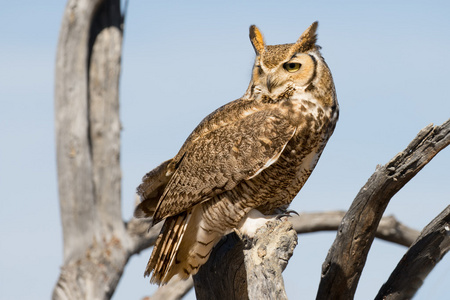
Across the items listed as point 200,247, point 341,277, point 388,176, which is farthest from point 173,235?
point 388,176

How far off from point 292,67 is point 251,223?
0.87m

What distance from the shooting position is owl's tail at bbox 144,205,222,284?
11.8 feet

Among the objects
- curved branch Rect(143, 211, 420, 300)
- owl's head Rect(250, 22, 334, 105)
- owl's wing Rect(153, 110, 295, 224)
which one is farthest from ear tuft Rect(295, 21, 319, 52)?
curved branch Rect(143, 211, 420, 300)

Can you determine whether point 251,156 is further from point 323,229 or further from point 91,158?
point 91,158

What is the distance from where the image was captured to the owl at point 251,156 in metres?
3.39

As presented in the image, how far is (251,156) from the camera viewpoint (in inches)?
133

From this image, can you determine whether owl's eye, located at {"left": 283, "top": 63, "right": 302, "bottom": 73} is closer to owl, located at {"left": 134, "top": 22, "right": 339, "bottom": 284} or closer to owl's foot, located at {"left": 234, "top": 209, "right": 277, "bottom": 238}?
owl, located at {"left": 134, "top": 22, "right": 339, "bottom": 284}

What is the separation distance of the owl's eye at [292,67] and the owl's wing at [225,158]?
261 mm

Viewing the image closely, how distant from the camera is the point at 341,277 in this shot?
3254 mm

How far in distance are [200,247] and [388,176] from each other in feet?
3.94

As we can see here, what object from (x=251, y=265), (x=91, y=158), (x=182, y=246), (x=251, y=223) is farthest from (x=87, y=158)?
(x=251, y=265)

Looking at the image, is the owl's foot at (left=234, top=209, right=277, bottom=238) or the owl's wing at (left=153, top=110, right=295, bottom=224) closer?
the owl's wing at (left=153, top=110, right=295, bottom=224)

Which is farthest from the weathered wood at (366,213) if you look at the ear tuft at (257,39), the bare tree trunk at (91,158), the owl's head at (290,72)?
the bare tree trunk at (91,158)

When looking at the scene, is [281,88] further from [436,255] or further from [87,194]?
[87,194]
